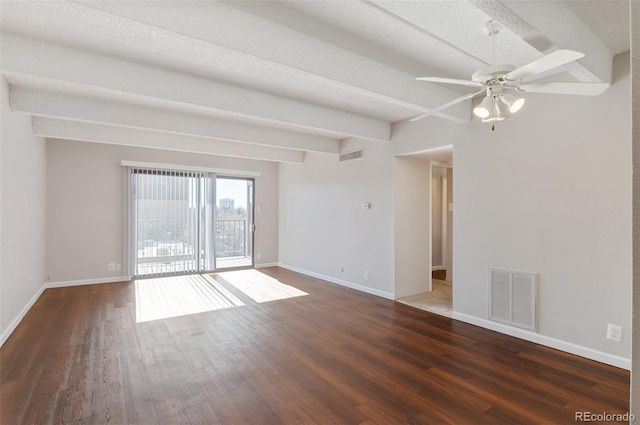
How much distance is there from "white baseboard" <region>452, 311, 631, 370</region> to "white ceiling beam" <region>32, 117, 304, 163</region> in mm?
4608

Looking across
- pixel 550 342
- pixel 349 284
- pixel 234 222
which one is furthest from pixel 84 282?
pixel 550 342

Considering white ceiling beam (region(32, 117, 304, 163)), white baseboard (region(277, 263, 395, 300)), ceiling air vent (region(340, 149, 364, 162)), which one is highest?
white ceiling beam (region(32, 117, 304, 163))

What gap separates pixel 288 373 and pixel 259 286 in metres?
3.24

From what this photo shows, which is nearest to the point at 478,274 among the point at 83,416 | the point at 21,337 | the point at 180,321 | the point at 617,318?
the point at 617,318

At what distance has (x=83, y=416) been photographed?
2176 mm

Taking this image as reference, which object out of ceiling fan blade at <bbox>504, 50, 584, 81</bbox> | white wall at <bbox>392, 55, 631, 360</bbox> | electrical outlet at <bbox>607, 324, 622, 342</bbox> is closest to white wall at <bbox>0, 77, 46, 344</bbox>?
ceiling fan blade at <bbox>504, 50, 584, 81</bbox>

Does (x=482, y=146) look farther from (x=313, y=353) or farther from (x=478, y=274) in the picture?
(x=313, y=353)

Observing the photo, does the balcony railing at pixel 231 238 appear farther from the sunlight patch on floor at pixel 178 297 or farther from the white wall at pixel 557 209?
the white wall at pixel 557 209

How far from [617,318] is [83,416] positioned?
14.2 ft

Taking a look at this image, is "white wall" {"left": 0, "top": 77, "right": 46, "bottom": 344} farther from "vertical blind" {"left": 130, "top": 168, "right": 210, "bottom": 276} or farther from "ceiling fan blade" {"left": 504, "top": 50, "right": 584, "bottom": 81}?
"ceiling fan blade" {"left": 504, "top": 50, "right": 584, "bottom": 81}

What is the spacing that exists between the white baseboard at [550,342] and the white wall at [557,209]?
0.03 m

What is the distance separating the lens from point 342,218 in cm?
604

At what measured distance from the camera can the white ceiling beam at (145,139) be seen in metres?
4.73

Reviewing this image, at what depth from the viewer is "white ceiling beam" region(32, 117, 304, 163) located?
15.5 ft
